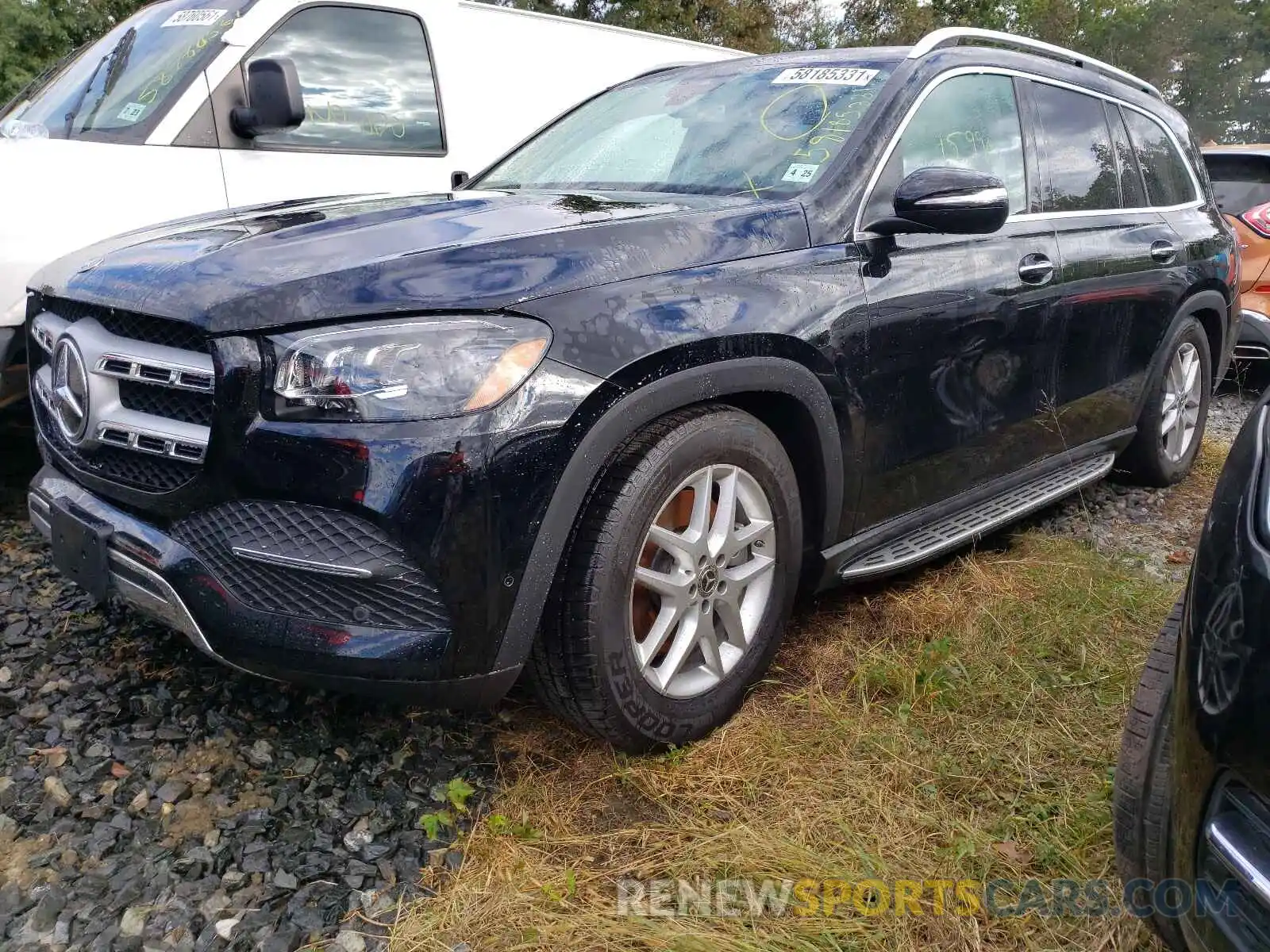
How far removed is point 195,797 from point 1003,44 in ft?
10.8

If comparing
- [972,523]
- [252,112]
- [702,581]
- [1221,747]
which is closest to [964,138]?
[972,523]

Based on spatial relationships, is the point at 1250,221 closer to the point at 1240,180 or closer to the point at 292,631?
the point at 1240,180

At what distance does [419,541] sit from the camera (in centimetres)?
175

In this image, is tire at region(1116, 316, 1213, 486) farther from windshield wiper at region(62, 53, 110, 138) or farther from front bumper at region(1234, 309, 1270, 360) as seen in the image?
windshield wiper at region(62, 53, 110, 138)

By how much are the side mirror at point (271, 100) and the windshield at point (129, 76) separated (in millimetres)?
266

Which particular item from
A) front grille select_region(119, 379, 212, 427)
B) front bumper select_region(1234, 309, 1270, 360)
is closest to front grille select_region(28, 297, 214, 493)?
front grille select_region(119, 379, 212, 427)

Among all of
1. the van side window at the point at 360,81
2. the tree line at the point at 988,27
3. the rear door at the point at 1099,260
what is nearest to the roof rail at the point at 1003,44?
the rear door at the point at 1099,260

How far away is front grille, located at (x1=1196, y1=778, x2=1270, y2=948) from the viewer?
3.72 ft

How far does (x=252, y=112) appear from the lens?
3.93 m

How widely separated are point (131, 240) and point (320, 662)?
130 centimetres

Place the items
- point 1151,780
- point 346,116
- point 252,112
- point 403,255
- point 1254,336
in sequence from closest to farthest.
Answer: point 1151,780, point 403,255, point 252,112, point 346,116, point 1254,336

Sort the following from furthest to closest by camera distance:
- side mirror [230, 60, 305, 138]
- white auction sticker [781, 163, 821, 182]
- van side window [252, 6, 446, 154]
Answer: van side window [252, 6, 446, 154] < side mirror [230, 60, 305, 138] < white auction sticker [781, 163, 821, 182]

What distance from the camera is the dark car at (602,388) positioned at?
5.82 feet

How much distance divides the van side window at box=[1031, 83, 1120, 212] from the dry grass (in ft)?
4.83
